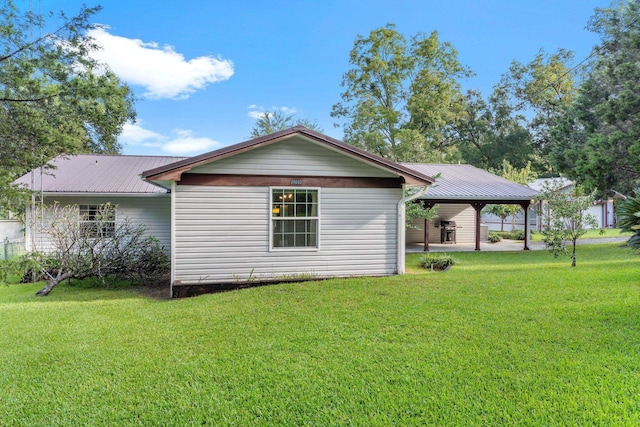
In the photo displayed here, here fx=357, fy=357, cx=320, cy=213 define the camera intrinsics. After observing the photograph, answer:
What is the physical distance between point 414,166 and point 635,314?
40.7 feet

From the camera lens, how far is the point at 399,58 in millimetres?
28453

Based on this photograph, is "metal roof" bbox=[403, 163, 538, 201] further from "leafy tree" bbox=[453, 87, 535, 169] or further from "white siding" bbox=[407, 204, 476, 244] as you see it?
"leafy tree" bbox=[453, 87, 535, 169]

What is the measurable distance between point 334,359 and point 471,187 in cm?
1258

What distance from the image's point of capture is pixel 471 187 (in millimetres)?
14586

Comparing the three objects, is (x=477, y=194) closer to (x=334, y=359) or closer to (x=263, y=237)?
(x=263, y=237)

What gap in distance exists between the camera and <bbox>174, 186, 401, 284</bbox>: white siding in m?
7.64

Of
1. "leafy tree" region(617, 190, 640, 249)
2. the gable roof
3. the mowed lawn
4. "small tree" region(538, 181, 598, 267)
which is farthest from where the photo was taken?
"small tree" region(538, 181, 598, 267)

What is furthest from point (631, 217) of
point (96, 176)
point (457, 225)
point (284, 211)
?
point (96, 176)

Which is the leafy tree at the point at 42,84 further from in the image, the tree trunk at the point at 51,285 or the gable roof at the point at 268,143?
the tree trunk at the point at 51,285

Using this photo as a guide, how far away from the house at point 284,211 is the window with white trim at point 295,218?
0.07 ft

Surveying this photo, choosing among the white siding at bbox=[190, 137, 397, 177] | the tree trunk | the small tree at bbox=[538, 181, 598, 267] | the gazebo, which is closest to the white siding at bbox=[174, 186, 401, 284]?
the white siding at bbox=[190, 137, 397, 177]

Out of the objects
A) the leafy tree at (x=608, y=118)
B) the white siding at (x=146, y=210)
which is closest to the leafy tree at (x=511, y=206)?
the leafy tree at (x=608, y=118)

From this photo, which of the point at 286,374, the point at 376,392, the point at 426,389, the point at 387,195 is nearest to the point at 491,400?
the point at 426,389

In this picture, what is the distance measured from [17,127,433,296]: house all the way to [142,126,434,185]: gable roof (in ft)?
0.07
